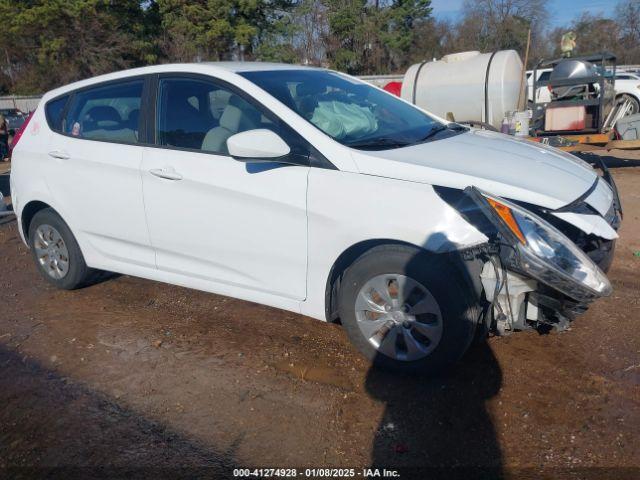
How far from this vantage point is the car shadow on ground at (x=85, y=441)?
2734 millimetres

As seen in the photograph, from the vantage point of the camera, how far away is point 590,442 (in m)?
2.76

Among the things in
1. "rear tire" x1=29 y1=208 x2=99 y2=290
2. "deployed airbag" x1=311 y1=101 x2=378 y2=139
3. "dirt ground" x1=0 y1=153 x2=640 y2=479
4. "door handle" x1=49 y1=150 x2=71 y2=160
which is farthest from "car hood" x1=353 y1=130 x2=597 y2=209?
"rear tire" x1=29 y1=208 x2=99 y2=290

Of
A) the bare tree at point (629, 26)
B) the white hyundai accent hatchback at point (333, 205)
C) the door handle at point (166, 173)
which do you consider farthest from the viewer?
the bare tree at point (629, 26)

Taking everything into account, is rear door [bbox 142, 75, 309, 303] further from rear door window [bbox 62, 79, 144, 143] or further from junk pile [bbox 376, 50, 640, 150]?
junk pile [bbox 376, 50, 640, 150]

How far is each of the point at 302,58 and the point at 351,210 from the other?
32.2 metres

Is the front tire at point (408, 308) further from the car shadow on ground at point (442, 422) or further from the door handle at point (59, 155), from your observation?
the door handle at point (59, 155)

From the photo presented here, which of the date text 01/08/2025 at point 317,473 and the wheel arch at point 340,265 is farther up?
the wheel arch at point 340,265

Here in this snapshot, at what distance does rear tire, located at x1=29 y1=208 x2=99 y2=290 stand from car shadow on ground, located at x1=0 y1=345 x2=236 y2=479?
144 cm

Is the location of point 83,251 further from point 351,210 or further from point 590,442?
point 590,442

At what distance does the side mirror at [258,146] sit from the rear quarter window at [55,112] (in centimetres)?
219

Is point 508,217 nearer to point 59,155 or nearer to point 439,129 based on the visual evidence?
point 439,129

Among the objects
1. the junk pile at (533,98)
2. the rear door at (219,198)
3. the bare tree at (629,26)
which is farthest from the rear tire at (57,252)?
the bare tree at (629,26)

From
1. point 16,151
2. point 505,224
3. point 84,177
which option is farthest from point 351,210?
point 16,151

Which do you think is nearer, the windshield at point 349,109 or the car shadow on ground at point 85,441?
the car shadow on ground at point 85,441
